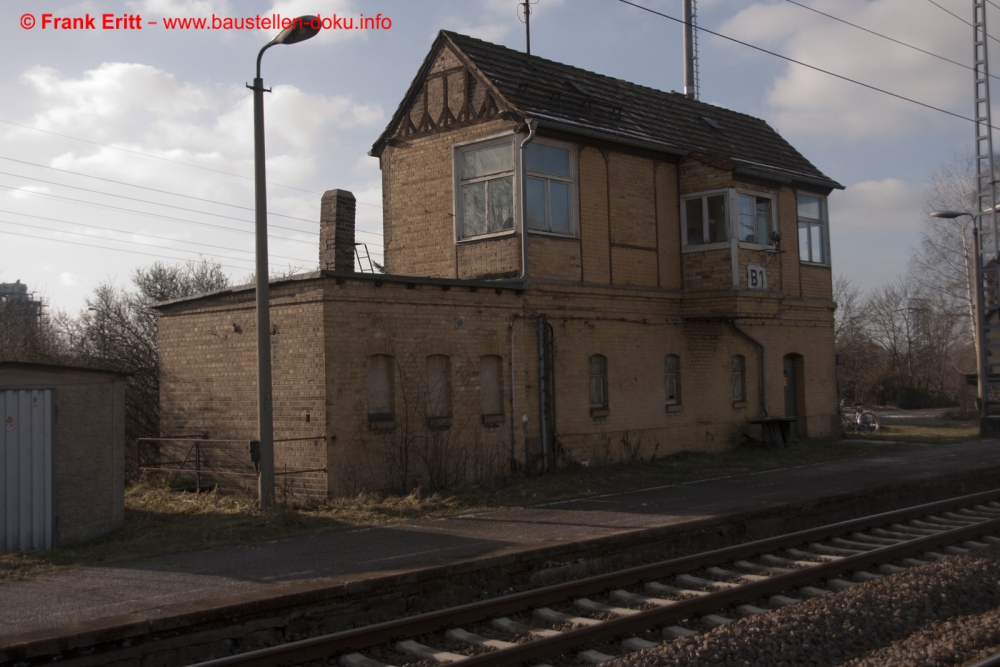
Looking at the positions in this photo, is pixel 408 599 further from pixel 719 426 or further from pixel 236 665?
pixel 719 426

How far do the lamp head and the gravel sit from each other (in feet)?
27.6

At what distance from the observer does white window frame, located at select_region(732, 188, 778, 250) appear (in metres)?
19.7

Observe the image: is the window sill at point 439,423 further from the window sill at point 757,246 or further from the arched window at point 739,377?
the arched window at point 739,377

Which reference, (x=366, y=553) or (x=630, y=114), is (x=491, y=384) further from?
(x=630, y=114)

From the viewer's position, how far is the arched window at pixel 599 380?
18.5 metres

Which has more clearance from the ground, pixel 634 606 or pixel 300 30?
pixel 300 30

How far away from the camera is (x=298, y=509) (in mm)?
13453

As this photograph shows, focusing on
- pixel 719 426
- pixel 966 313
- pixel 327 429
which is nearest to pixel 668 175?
pixel 719 426

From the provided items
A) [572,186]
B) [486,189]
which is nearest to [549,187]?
[572,186]

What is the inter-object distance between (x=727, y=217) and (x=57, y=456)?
1416cm

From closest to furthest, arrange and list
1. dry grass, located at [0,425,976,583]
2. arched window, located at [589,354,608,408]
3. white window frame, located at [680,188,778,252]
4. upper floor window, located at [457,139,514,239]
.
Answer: dry grass, located at [0,425,976,583] → upper floor window, located at [457,139,514,239] → arched window, located at [589,354,608,408] → white window frame, located at [680,188,778,252]

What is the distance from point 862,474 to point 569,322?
6163mm

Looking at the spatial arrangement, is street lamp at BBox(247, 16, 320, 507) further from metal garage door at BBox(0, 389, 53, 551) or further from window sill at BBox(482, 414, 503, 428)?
window sill at BBox(482, 414, 503, 428)

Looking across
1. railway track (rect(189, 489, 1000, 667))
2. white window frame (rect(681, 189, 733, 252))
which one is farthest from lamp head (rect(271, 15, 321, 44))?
white window frame (rect(681, 189, 733, 252))
